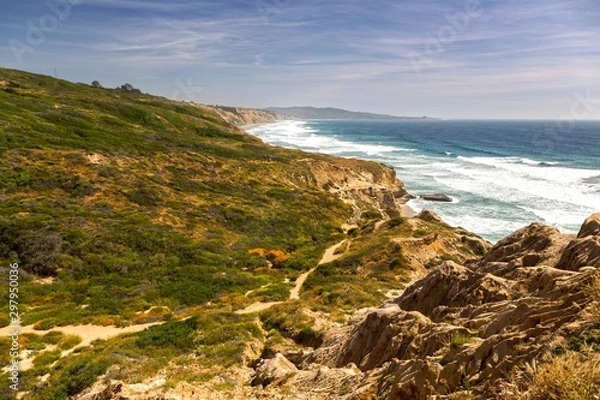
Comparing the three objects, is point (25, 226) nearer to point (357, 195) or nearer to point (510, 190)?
point (357, 195)

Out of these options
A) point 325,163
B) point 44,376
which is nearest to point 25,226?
point 44,376

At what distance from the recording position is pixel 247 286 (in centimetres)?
2934

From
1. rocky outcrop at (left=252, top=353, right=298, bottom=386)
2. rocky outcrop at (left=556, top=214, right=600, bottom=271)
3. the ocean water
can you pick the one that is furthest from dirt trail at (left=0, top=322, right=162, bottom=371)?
the ocean water

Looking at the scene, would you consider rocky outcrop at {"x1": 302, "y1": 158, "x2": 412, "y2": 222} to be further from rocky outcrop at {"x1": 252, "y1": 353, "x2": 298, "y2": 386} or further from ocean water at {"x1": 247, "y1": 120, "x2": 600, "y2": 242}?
rocky outcrop at {"x1": 252, "y1": 353, "x2": 298, "y2": 386}

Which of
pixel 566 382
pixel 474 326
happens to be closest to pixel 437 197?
pixel 474 326

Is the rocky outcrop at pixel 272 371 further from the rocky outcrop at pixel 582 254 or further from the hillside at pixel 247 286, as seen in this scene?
the rocky outcrop at pixel 582 254

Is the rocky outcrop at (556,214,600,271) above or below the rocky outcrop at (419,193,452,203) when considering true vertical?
above

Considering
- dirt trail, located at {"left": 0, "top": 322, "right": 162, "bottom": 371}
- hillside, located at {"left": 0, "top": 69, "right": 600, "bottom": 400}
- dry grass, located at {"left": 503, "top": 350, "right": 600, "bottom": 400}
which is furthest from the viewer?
dirt trail, located at {"left": 0, "top": 322, "right": 162, "bottom": 371}

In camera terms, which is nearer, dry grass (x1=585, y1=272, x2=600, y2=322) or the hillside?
dry grass (x1=585, y1=272, x2=600, y2=322)

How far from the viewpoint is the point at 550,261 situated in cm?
1645

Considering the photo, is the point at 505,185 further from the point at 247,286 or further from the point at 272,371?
the point at 272,371

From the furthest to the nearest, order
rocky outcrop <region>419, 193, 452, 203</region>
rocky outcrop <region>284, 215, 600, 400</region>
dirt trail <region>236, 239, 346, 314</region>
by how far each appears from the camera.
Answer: rocky outcrop <region>419, 193, 452, 203</region> → dirt trail <region>236, 239, 346, 314</region> → rocky outcrop <region>284, 215, 600, 400</region>

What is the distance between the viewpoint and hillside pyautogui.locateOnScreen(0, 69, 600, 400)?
8836mm

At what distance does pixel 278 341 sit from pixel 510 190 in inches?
2694
